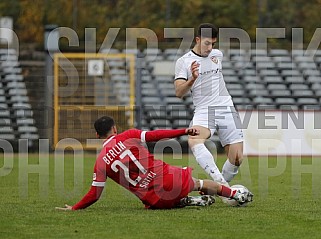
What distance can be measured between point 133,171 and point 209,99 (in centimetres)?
182

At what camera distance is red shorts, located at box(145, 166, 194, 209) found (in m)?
10.6

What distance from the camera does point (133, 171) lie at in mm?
10500

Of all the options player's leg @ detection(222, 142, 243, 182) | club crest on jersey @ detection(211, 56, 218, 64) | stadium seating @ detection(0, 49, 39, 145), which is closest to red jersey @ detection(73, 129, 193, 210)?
player's leg @ detection(222, 142, 243, 182)

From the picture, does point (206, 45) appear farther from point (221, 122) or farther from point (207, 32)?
point (221, 122)

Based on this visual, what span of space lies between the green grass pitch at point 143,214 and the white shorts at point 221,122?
868 millimetres

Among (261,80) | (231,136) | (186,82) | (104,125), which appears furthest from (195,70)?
(261,80)

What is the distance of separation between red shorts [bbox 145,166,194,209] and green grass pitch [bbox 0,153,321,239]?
0.40 ft

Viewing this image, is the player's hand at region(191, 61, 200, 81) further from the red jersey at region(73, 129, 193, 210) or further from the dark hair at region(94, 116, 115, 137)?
the dark hair at region(94, 116, 115, 137)

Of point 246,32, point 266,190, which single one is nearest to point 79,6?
point 246,32

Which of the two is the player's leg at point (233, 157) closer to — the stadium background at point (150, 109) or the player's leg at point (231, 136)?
the player's leg at point (231, 136)

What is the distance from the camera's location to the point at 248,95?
26.8m

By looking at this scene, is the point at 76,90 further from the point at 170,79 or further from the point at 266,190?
the point at 266,190

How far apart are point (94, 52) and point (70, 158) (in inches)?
237

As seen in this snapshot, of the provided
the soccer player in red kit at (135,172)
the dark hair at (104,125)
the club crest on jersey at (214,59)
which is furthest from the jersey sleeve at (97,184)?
the club crest on jersey at (214,59)
